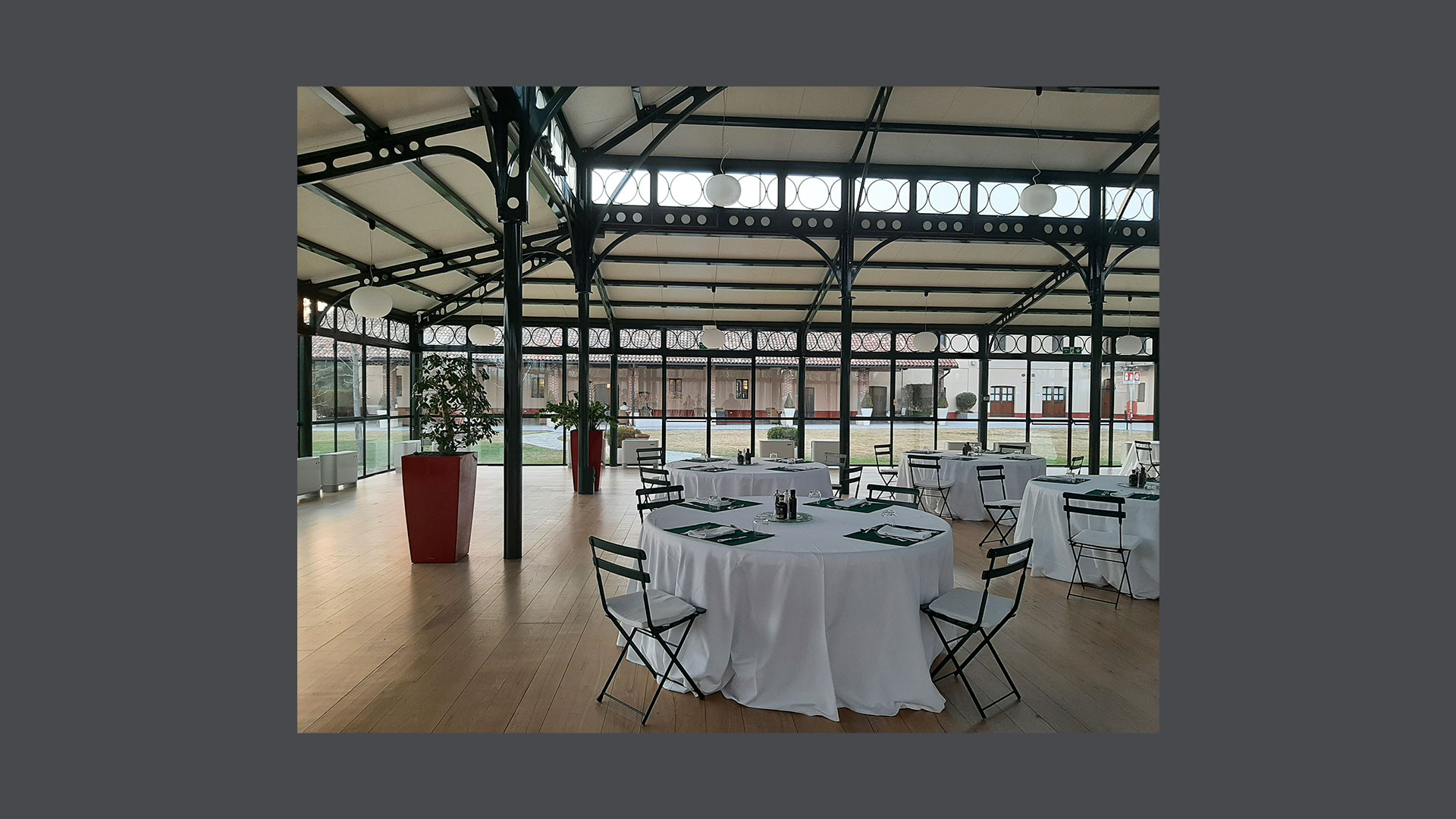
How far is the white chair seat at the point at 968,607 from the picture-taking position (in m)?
3.12

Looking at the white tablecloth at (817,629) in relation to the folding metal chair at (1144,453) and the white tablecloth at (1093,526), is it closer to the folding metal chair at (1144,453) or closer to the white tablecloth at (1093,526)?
the white tablecloth at (1093,526)

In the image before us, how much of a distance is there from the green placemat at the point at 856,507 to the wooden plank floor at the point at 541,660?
1014 millimetres

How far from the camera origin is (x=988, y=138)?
27.2 feet

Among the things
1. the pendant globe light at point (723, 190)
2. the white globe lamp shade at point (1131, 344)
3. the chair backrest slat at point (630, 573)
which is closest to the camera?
the chair backrest slat at point (630, 573)

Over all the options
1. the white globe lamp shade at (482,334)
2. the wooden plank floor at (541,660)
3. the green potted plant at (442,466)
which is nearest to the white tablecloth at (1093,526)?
the wooden plank floor at (541,660)

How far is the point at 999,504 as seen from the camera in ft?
21.0

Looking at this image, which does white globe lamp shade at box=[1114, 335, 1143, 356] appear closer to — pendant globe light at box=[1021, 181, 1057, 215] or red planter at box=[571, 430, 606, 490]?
pendant globe light at box=[1021, 181, 1057, 215]

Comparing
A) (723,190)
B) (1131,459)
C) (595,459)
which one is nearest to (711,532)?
(723,190)

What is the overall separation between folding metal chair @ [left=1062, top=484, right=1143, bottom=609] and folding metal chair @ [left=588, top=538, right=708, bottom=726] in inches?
119

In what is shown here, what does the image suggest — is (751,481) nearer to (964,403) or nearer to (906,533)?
(906,533)

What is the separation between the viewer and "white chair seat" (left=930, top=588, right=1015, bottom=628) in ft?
10.2

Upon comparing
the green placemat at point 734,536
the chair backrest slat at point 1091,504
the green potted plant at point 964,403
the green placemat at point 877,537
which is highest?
the green potted plant at point 964,403

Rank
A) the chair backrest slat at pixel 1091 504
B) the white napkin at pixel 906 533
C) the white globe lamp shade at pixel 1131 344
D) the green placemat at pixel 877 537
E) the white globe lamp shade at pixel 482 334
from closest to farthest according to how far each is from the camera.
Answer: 1. the green placemat at pixel 877 537
2. the white napkin at pixel 906 533
3. the chair backrest slat at pixel 1091 504
4. the white globe lamp shade at pixel 482 334
5. the white globe lamp shade at pixel 1131 344

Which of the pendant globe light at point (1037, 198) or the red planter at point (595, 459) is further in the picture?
the red planter at point (595, 459)
